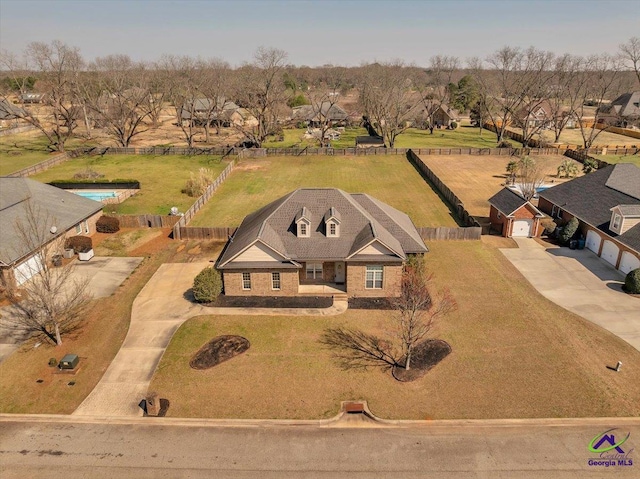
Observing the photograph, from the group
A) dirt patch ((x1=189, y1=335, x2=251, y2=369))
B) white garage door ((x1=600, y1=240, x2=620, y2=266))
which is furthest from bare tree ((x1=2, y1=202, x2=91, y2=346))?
white garage door ((x1=600, y1=240, x2=620, y2=266))

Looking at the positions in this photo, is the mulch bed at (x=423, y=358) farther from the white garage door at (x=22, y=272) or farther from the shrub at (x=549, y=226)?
the white garage door at (x=22, y=272)

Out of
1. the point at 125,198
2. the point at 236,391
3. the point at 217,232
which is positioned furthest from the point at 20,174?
the point at 236,391

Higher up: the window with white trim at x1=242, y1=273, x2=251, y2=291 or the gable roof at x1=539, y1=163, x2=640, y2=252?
the gable roof at x1=539, y1=163, x2=640, y2=252

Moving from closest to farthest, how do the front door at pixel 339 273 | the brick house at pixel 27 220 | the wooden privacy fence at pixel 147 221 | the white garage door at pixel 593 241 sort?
the brick house at pixel 27 220
the front door at pixel 339 273
the white garage door at pixel 593 241
the wooden privacy fence at pixel 147 221

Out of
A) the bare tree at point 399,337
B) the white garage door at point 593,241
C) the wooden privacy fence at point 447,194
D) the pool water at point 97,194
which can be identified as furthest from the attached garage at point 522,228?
the pool water at point 97,194

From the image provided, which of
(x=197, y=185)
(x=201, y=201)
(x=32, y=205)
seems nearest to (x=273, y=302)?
(x=32, y=205)

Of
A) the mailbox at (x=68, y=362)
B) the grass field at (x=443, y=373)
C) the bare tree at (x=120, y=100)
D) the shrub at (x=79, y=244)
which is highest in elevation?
the bare tree at (x=120, y=100)

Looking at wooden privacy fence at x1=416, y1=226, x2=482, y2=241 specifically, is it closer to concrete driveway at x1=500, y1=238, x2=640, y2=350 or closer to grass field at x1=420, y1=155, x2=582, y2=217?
concrete driveway at x1=500, y1=238, x2=640, y2=350
